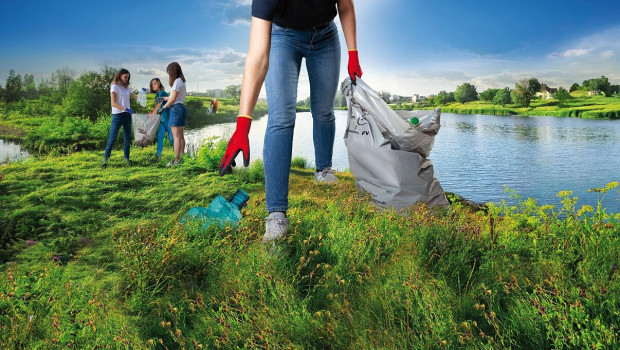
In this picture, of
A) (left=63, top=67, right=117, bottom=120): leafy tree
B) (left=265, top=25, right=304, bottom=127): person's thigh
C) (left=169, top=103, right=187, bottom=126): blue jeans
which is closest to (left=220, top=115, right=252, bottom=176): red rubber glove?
(left=265, top=25, right=304, bottom=127): person's thigh

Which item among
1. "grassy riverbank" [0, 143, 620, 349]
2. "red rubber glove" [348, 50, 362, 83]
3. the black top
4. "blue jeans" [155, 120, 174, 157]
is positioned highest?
the black top

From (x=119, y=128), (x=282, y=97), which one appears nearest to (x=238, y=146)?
(x=282, y=97)

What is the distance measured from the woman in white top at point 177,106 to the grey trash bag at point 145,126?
3.09 feet

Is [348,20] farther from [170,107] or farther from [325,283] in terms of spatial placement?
[170,107]

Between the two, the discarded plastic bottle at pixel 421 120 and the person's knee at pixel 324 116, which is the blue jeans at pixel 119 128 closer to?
the person's knee at pixel 324 116

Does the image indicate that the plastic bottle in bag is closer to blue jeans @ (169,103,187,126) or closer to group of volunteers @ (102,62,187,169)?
group of volunteers @ (102,62,187,169)

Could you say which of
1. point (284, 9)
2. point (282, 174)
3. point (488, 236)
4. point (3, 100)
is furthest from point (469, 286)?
point (3, 100)

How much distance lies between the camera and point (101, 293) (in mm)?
2141

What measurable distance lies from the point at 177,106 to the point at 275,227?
4257 millimetres

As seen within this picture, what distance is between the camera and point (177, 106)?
6504 mm

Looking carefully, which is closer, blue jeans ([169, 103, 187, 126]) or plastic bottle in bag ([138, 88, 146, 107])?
blue jeans ([169, 103, 187, 126])

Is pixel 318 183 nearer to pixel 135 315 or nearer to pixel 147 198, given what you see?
pixel 147 198

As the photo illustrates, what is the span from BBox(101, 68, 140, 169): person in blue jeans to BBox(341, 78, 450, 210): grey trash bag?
382 centimetres

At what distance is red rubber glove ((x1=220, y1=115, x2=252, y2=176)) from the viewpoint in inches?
96.6
